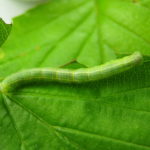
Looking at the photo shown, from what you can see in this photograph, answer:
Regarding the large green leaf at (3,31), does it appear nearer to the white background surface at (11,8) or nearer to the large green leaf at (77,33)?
the large green leaf at (77,33)

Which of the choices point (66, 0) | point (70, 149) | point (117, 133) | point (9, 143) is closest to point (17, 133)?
point (9, 143)

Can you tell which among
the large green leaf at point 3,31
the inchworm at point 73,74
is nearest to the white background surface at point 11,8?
the large green leaf at point 3,31

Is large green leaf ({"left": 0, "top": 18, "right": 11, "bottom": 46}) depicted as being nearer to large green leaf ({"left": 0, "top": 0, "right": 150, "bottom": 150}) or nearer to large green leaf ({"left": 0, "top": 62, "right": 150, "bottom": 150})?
large green leaf ({"left": 0, "top": 0, "right": 150, "bottom": 150})

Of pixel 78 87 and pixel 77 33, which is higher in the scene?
pixel 77 33

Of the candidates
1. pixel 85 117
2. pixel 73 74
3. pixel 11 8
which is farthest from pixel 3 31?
pixel 85 117

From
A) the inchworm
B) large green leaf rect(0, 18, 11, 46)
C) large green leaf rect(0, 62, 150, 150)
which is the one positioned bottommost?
→ large green leaf rect(0, 62, 150, 150)

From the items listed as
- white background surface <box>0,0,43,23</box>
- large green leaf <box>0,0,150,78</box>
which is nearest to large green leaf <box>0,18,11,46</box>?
large green leaf <box>0,0,150,78</box>

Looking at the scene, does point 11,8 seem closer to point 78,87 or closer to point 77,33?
point 77,33
